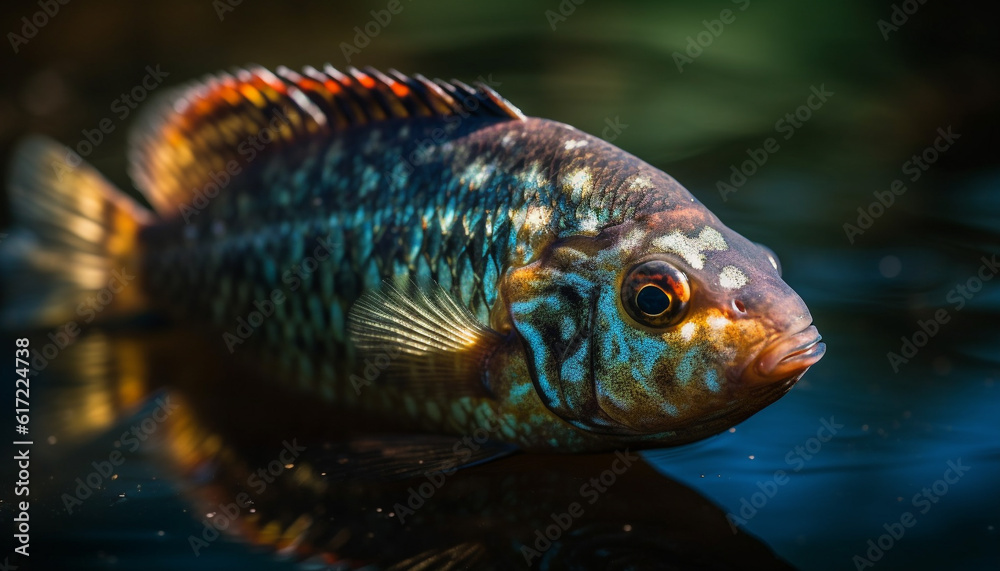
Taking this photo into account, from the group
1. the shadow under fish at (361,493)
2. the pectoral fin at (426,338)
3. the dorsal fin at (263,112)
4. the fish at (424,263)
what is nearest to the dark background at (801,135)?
the shadow under fish at (361,493)

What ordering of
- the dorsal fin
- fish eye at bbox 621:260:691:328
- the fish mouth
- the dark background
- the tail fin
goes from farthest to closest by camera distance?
the tail fin
the dorsal fin
the dark background
fish eye at bbox 621:260:691:328
the fish mouth

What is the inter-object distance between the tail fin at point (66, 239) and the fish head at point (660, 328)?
2.07m

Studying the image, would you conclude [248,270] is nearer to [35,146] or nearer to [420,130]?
[420,130]

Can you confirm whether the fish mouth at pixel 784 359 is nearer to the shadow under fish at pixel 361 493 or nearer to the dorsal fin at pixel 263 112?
the shadow under fish at pixel 361 493

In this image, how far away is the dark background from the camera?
108 inches

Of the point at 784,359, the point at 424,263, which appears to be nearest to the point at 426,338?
the point at 424,263

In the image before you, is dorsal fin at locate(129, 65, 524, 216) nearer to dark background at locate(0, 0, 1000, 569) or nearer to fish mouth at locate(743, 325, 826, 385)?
fish mouth at locate(743, 325, 826, 385)

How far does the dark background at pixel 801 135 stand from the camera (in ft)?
8.97

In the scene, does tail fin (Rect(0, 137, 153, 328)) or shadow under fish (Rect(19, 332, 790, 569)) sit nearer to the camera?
shadow under fish (Rect(19, 332, 790, 569))

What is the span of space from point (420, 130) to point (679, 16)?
5606 mm

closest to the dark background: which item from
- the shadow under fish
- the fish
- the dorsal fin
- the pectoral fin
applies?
the shadow under fish

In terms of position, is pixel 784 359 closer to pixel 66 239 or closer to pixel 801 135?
pixel 66 239

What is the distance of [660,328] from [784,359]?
0.35 m

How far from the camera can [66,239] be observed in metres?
4.02
